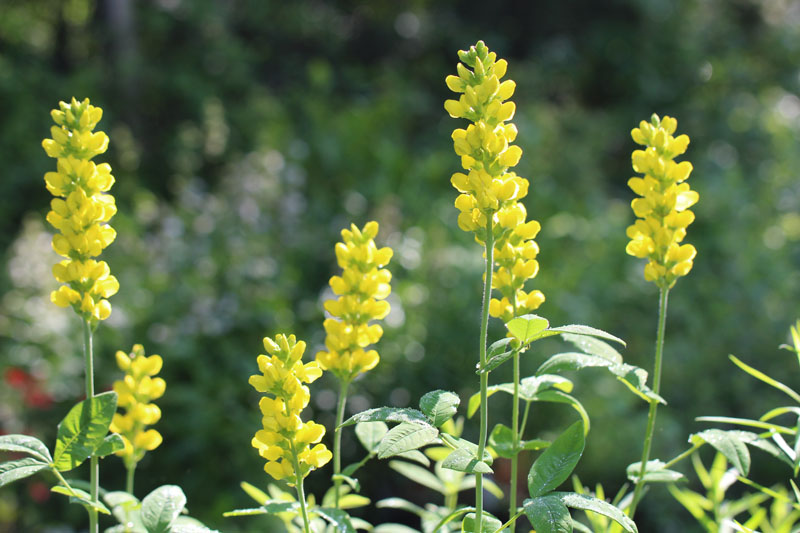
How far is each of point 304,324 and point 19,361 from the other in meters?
0.95

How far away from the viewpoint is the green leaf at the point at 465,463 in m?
0.52

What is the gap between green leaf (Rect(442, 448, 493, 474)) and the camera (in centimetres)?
52

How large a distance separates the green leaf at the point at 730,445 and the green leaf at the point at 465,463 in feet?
0.78

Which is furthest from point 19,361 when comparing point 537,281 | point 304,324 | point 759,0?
point 759,0

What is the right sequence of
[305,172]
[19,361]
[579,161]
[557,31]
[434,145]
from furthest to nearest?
[557,31], [434,145], [579,161], [305,172], [19,361]

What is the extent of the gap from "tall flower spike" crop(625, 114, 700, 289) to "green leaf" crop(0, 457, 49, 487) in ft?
1.84

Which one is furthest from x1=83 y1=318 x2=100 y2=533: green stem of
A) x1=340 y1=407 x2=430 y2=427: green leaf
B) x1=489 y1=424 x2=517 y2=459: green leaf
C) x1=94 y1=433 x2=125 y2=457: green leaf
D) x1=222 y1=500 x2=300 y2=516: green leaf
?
x1=489 y1=424 x2=517 y2=459: green leaf

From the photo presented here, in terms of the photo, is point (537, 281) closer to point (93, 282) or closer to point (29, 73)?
point (93, 282)

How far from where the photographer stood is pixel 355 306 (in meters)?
0.72

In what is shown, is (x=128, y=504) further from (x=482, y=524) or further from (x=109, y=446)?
(x=482, y=524)

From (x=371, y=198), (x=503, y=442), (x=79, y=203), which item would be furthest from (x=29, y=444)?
(x=371, y=198)

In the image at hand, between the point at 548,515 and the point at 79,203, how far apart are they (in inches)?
18.6

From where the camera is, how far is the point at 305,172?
401 cm

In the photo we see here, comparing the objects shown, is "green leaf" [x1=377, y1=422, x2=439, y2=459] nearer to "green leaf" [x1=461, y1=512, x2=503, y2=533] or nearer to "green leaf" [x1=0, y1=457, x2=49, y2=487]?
"green leaf" [x1=461, y1=512, x2=503, y2=533]
